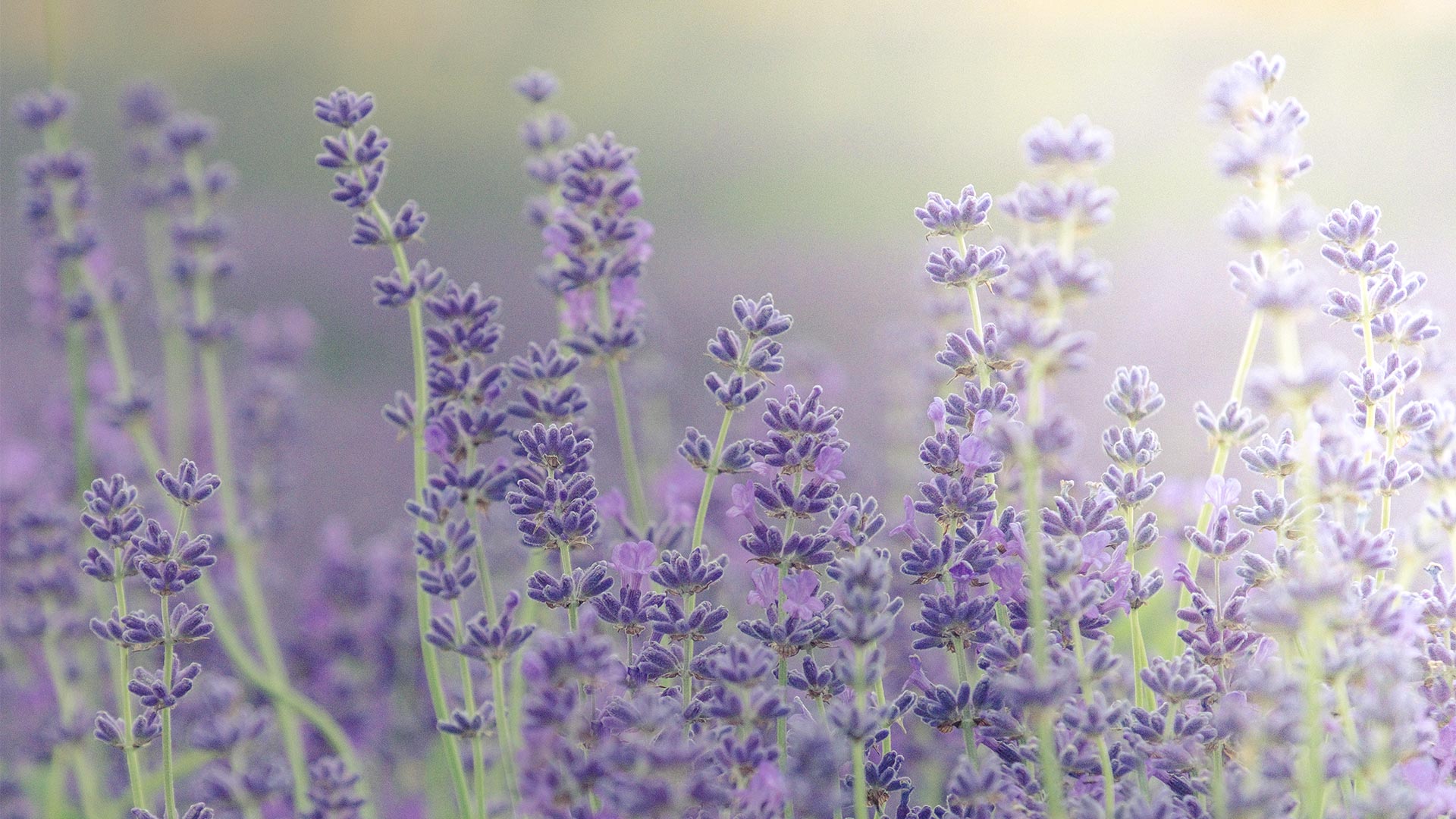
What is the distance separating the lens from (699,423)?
231cm

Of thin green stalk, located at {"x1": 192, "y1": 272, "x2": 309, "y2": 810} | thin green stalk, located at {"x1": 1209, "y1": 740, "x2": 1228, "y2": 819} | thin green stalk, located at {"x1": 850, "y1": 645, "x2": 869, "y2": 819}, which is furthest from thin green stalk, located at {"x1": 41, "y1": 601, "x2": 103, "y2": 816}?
thin green stalk, located at {"x1": 1209, "y1": 740, "x2": 1228, "y2": 819}

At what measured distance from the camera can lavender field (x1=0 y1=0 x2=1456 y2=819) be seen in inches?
20.6

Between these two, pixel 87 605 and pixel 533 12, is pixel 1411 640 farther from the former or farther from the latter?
pixel 533 12

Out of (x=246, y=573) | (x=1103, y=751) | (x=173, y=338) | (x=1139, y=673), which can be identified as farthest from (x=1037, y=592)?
(x=173, y=338)

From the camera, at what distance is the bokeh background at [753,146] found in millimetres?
2527

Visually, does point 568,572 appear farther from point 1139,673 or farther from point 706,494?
point 1139,673

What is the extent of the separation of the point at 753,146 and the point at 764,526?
3.88 m

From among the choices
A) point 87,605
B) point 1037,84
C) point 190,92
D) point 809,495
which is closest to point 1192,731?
point 809,495

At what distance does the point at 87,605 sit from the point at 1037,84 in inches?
117

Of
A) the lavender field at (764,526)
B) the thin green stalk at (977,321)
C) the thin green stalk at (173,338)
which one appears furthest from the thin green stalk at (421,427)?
the thin green stalk at (173,338)

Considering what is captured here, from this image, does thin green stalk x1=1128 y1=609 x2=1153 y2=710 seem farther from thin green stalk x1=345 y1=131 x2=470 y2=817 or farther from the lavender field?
thin green stalk x1=345 y1=131 x2=470 y2=817

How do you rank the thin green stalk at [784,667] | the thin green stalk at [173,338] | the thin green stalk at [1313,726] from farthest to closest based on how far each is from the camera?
the thin green stalk at [173,338] → the thin green stalk at [784,667] → the thin green stalk at [1313,726]

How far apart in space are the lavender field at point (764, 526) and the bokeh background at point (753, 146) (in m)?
0.05

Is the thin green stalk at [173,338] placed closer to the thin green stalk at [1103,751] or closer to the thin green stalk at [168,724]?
the thin green stalk at [168,724]
